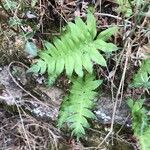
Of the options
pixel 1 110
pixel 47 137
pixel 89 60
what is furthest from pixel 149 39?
pixel 1 110

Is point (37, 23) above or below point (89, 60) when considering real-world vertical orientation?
above

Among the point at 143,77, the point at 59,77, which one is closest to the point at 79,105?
the point at 59,77

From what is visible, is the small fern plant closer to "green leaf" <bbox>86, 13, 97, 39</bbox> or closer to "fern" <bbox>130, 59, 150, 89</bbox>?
"green leaf" <bbox>86, 13, 97, 39</bbox>

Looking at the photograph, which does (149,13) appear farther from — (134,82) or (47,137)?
(47,137)

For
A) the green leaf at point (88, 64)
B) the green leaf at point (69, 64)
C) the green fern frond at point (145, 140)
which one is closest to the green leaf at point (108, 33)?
the green leaf at point (88, 64)

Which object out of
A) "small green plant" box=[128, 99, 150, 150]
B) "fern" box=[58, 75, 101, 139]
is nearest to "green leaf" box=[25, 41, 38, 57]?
"fern" box=[58, 75, 101, 139]

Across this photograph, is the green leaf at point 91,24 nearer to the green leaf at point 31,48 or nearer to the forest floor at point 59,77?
the forest floor at point 59,77

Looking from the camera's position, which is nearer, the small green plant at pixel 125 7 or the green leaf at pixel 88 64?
the green leaf at pixel 88 64
